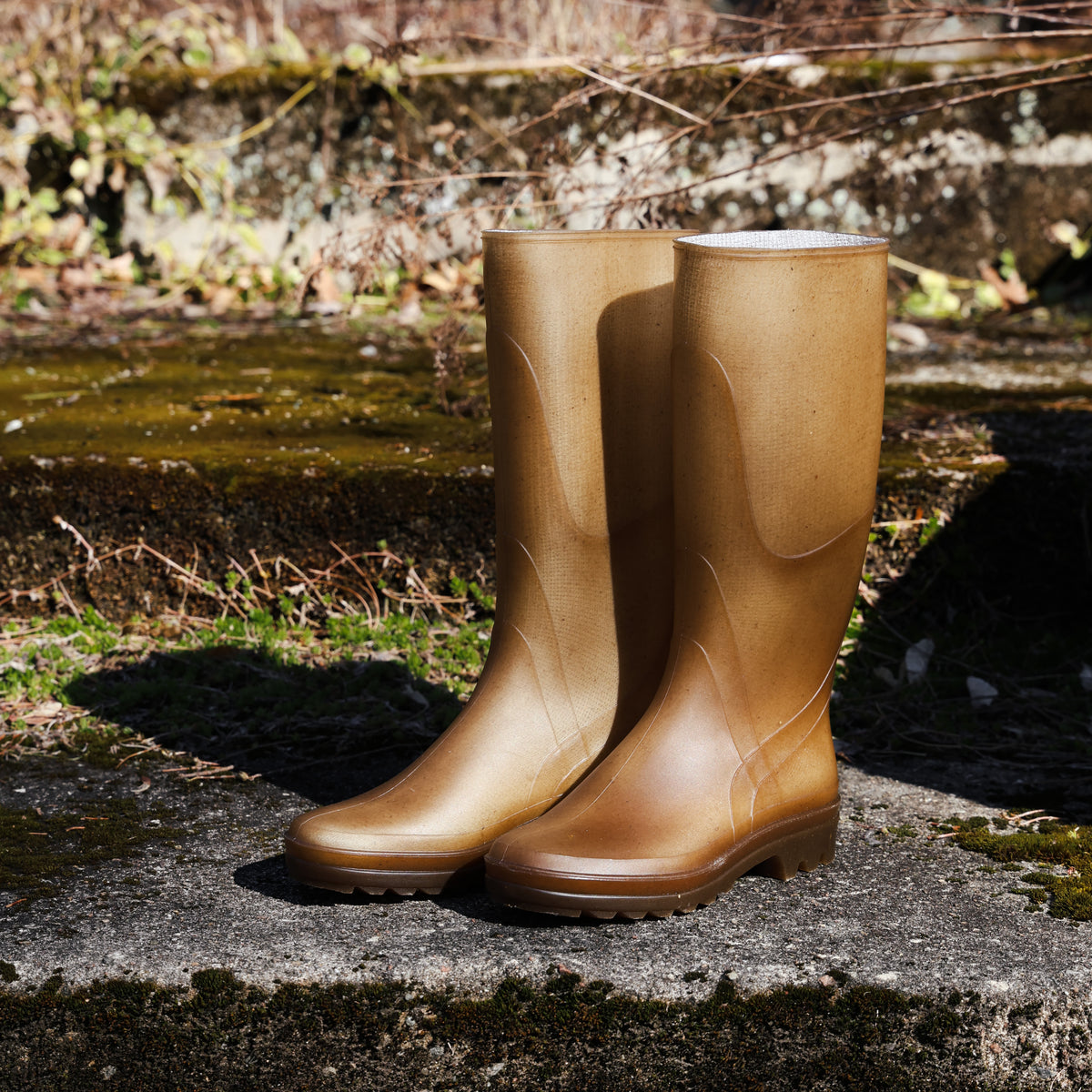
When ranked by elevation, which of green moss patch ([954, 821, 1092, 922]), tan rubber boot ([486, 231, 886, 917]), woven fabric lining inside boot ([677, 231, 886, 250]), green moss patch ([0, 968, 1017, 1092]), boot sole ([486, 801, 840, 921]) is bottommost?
green moss patch ([0, 968, 1017, 1092])

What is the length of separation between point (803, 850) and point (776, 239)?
0.67 meters

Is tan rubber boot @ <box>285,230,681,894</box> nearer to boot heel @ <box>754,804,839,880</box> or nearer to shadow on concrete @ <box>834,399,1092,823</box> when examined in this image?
boot heel @ <box>754,804,839,880</box>

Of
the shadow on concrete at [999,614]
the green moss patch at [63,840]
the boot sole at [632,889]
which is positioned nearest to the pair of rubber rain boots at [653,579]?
the boot sole at [632,889]

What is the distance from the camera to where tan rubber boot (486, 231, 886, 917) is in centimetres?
118

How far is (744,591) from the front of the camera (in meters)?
1.27

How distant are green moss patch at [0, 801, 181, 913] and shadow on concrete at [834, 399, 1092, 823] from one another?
97 centimetres

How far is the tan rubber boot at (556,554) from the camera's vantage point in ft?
4.24

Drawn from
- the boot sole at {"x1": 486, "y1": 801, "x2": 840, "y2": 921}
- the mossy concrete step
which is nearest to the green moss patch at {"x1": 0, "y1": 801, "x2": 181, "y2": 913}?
the mossy concrete step

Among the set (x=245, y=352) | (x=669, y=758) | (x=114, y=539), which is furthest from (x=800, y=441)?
(x=245, y=352)

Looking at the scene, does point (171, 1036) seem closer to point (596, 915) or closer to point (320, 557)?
point (596, 915)

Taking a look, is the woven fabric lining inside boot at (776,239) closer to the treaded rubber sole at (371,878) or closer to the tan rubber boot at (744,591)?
the tan rubber boot at (744,591)

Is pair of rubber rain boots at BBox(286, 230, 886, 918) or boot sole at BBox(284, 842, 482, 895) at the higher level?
pair of rubber rain boots at BBox(286, 230, 886, 918)

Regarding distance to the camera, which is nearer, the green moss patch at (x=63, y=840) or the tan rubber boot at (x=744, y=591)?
the tan rubber boot at (x=744, y=591)

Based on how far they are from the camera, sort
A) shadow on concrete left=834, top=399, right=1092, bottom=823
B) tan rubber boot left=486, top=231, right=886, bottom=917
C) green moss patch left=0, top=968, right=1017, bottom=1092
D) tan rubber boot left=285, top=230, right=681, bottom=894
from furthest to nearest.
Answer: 1. shadow on concrete left=834, top=399, right=1092, bottom=823
2. tan rubber boot left=285, top=230, right=681, bottom=894
3. tan rubber boot left=486, top=231, right=886, bottom=917
4. green moss patch left=0, top=968, right=1017, bottom=1092
